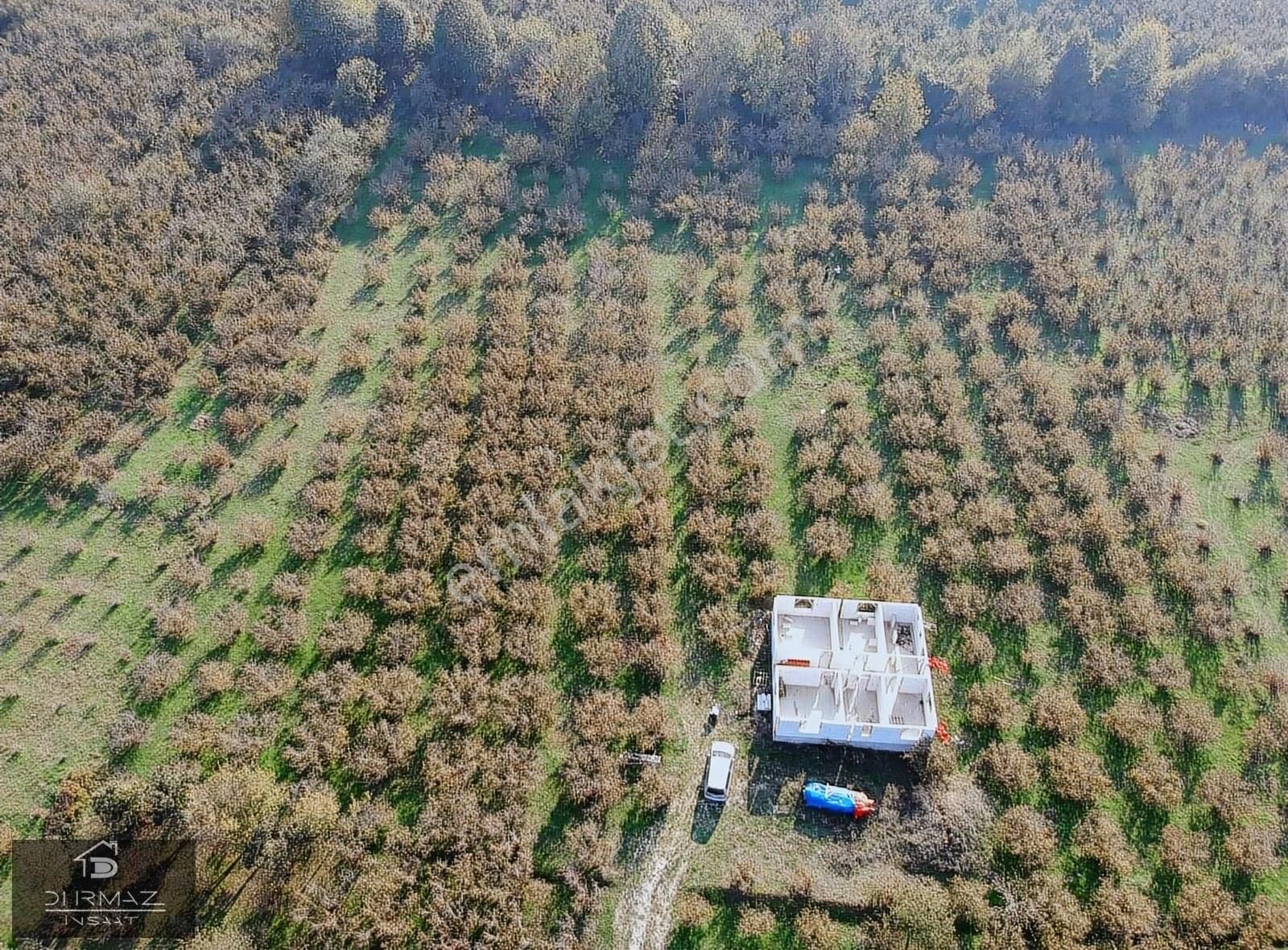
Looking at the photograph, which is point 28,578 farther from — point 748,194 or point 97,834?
point 748,194

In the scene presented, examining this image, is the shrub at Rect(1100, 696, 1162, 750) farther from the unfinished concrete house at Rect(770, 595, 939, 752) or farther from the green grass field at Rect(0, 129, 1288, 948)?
the unfinished concrete house at Rect(770, 595, 939, 752)

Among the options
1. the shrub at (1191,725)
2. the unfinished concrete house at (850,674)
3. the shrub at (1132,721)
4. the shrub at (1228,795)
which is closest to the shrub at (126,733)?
the unfinished concrete house at (850,674)

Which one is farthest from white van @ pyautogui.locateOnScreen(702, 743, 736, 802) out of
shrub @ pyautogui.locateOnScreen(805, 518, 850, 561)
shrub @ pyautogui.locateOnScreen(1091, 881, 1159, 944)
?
shrub @ pyautogui.locateOnScreen(1091, 881, 1159, 944)

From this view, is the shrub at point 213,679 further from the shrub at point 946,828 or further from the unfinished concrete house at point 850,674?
the shrub at point 946,828

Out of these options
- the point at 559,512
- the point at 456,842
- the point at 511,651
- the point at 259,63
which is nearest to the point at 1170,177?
the point at 559,512

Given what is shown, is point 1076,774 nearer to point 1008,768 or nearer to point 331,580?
point 1008,768

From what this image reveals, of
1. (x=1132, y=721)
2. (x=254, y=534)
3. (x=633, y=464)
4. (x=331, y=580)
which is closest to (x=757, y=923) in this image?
(x=1132, y=721)
